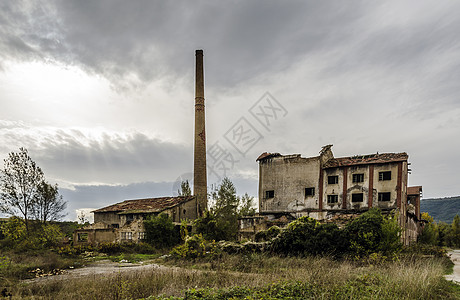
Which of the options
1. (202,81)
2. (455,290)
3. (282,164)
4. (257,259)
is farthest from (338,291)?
(202,81)

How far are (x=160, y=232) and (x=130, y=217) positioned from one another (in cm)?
503

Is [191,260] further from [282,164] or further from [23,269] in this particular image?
[282,164]

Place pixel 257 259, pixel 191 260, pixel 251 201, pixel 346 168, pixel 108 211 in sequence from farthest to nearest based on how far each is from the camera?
pixel 251 201 → pixel 108 211 → pixel 346 168 → pixel 191 260 → pixel 257 259

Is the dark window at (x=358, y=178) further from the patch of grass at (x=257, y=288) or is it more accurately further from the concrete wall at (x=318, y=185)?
the patch of grass at (x=257, y=288)

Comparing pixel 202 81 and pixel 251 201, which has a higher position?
pixel 202 81

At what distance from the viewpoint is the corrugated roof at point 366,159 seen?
26.4m

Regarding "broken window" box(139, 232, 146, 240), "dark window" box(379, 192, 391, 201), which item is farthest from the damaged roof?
"dark window" box(379, 192, 391, 201)

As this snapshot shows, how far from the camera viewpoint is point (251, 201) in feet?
138

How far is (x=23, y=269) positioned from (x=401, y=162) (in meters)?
26.8

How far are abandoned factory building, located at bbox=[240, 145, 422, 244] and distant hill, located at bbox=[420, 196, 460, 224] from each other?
118901 mm

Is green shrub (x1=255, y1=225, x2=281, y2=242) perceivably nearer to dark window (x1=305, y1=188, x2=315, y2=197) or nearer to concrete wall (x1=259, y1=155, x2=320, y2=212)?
concrete wall (x1=259, y1=155, x2=320, y2=212)

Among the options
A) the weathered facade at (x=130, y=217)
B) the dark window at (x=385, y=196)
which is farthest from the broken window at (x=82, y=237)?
the dark window at (x=385, y=196)

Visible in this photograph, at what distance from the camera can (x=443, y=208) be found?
14012 cm

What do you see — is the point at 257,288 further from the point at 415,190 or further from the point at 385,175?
the point at 415,190
